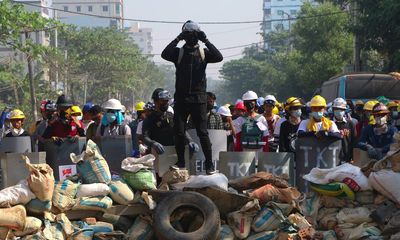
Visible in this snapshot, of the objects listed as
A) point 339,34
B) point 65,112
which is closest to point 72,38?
point 339,34

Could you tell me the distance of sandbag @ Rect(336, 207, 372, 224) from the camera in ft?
24.5

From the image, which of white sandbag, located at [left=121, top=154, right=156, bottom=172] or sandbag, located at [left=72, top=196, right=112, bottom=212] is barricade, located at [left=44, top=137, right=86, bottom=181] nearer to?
white sandbag, located at [left=121, top=154, right=156, bottom=172]

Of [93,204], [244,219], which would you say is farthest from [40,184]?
[244,219]

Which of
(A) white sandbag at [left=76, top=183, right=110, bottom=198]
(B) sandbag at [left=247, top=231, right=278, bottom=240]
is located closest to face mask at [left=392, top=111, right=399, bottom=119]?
(B) sandbag at [left=247, top=231, right=278, bottom=240]

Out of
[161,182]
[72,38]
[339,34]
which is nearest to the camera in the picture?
[161,182]

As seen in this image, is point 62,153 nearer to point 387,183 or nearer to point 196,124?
point 196,124

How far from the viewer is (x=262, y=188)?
752 cm

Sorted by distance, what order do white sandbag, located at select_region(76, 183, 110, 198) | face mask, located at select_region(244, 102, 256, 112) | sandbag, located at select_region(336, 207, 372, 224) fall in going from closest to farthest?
white sandbag, located at select_region(76, 183, 110, 198), sandbag, located at select_region(336, 207, 372, 224), face mask, located at select_region(244, 102, 256, 112)

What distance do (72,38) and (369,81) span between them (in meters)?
51.5

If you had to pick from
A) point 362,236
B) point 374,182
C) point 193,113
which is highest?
point 193,113

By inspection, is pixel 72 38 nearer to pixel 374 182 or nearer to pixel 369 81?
pixel 369 81

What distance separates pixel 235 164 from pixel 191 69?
3.91 ft

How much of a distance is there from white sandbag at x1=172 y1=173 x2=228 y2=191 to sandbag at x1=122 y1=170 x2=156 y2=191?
10.4 inches

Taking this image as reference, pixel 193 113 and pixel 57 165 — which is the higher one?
pixel 193 113
